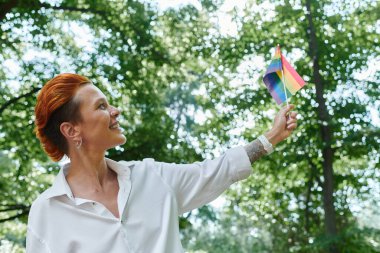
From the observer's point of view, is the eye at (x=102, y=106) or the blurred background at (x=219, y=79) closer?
the eye at (x=102, y=106)

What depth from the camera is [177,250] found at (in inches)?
83.7

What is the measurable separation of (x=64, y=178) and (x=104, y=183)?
158 mm

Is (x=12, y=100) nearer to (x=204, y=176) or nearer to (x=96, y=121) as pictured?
(x=96, y=121)

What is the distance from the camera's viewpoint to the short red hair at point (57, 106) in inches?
89.1

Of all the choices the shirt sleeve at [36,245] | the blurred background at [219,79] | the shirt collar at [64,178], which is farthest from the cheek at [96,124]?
the blurred background at [219,79]

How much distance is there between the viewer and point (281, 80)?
2.59 metres

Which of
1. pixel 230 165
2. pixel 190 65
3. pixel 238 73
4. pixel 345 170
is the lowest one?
pixel 230 165

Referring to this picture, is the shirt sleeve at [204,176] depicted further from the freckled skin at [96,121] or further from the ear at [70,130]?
the ear at [70,130]

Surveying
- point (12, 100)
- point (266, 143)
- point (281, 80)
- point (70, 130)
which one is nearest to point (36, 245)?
point (70, 130)

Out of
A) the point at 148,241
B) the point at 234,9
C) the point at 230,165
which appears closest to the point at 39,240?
the point at 148,241

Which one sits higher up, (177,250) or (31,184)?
(31,184)

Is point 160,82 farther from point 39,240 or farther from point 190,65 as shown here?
point 39,240

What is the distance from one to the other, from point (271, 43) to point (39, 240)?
32.5 feet

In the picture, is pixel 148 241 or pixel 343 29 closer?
pixel 148 241
